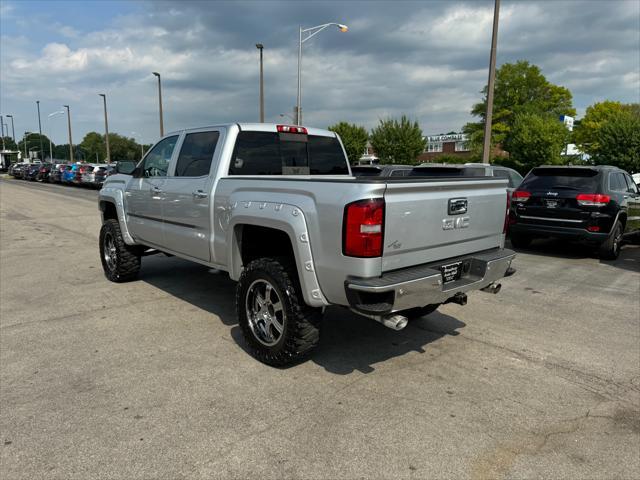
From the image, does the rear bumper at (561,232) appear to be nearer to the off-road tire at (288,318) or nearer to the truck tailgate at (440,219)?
the truck tailgate at (440,219)

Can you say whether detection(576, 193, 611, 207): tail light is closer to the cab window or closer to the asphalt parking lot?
the asphalt parking lot

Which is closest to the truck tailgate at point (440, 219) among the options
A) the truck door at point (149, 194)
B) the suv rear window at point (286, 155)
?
the suv rear window at point (286, 155)

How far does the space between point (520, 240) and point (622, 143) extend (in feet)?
68.5

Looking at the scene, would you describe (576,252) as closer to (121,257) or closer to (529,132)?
(121,257)

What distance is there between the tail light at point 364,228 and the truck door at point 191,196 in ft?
6.01

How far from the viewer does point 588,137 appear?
58.4 meters

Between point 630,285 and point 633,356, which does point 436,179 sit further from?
point 630,285

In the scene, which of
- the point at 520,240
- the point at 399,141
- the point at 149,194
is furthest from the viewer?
the point at 399,141

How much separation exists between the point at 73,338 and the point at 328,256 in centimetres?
286

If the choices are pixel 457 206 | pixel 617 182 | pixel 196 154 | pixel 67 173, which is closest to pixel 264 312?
pixel 457 206

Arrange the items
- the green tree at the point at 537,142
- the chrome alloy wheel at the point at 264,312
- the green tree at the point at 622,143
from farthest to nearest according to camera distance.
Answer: the green tree at the point at 537,142 < the green tree at the point at 622,143 < the chrome alloy wheel at the point at 264,312

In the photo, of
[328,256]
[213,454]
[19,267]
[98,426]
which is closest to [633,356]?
[328,256]

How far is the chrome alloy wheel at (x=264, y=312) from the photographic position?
13.2 ft

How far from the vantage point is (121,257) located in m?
6.53
